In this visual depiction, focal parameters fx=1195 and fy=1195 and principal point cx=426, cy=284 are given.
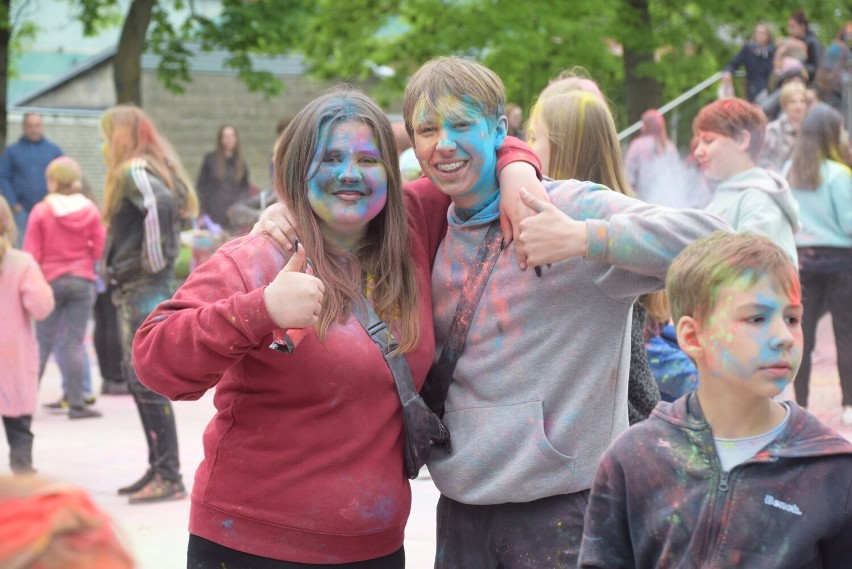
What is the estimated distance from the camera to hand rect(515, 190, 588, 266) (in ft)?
8.58

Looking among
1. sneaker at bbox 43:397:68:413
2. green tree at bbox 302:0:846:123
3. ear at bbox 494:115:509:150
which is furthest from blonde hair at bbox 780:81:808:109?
ear at bbox 494:115:509:150

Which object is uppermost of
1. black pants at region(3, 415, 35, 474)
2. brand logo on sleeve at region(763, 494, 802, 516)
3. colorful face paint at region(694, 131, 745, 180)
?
colorful face paint at region(694, 131, 745, 180)

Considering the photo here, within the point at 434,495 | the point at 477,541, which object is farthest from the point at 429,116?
the point at 434,495

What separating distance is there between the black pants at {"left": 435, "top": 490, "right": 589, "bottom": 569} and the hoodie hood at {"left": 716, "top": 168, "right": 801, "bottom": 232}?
286 centimetres

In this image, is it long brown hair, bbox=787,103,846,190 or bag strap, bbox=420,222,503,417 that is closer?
bag strap, bbox=420,222,503,417

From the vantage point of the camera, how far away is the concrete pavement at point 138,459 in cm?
573

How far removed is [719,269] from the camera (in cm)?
240

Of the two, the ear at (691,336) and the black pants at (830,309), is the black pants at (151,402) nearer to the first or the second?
the black pants at (830,309)

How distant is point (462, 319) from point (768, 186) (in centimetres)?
288

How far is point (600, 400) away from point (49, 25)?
38.5 meters

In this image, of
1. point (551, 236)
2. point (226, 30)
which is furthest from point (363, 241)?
point (226, 30)

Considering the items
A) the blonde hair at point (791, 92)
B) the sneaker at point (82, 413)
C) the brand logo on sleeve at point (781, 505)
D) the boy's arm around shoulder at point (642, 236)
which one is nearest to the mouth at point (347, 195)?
the boy's arm around shoulder at point (642, 236)

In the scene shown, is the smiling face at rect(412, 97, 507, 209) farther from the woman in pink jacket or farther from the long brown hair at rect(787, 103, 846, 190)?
the long brown hair at rect(787, 103, 846, 190)

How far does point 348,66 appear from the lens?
21.6 m
